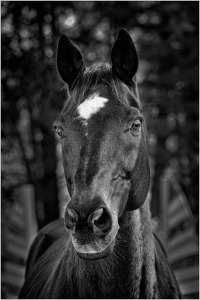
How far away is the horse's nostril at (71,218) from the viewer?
1.97 meters

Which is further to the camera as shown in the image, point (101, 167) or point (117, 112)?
point (117, 112)

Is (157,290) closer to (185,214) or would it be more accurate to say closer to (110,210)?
(110,210)

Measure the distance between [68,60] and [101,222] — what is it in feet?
4.57

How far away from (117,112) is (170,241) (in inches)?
198

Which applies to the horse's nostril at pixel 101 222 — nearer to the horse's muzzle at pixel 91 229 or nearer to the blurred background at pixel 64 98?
the horse's muzzle at pixel 91 229

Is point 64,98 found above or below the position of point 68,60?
below

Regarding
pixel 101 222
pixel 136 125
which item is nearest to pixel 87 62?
pixel 136 125

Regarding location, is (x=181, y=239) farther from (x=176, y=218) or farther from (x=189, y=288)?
(x=189, y=288)

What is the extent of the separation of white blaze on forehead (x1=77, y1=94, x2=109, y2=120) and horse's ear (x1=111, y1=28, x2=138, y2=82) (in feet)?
1.20

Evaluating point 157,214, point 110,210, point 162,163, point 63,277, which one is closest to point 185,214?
point 157,214

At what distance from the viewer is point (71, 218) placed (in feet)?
6.53

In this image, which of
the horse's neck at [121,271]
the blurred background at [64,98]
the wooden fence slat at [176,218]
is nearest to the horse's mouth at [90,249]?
the horse's neck at [121,271]

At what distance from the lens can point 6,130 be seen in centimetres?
844

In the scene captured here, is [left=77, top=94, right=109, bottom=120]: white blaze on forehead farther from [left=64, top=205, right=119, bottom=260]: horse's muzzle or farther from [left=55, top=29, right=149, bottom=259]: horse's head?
[left=64, top=205, right=119, bottom=260]: horse's muzzle
